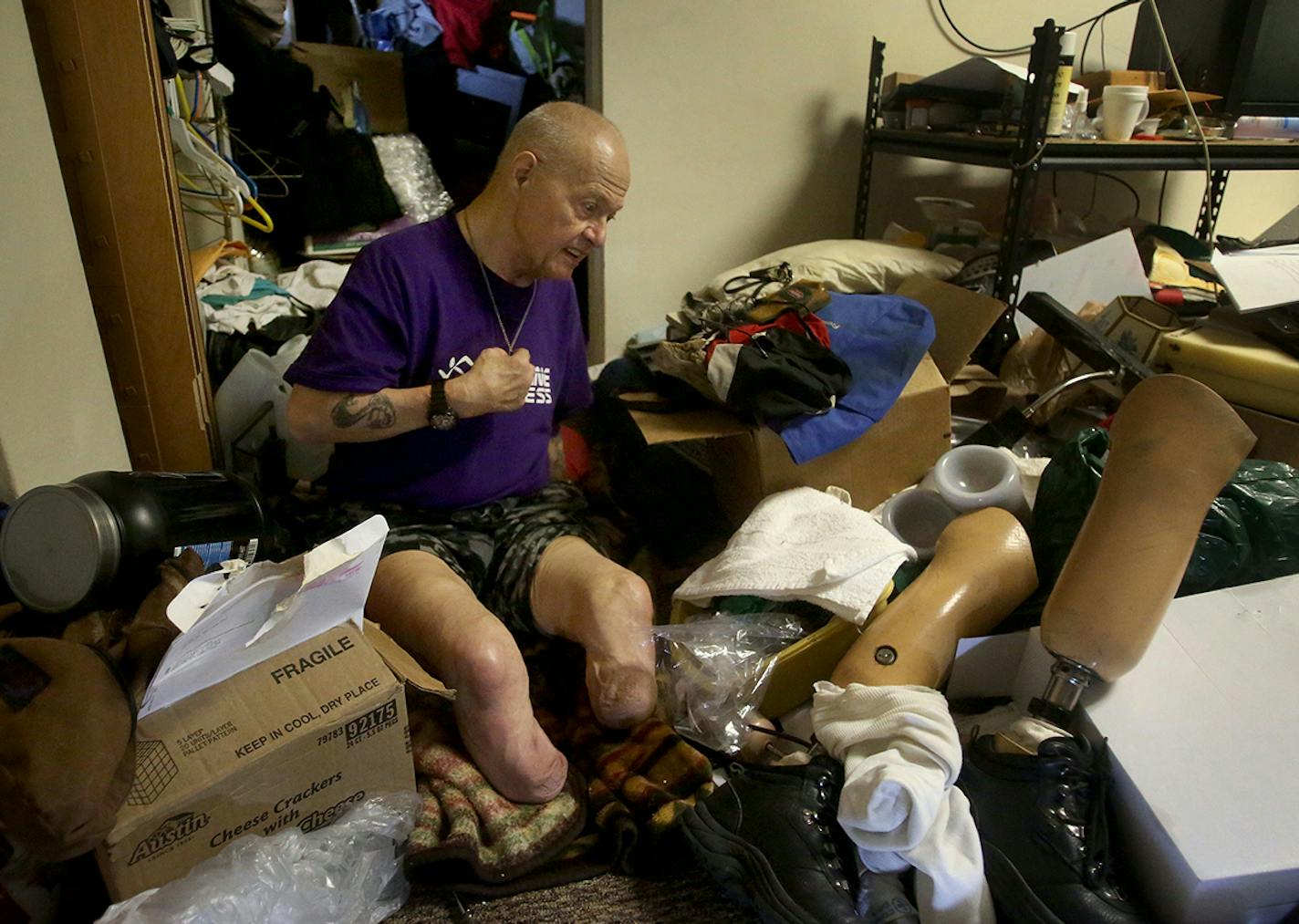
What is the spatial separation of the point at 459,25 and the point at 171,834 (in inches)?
115

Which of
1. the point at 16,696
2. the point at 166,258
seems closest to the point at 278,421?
the point at 166,258

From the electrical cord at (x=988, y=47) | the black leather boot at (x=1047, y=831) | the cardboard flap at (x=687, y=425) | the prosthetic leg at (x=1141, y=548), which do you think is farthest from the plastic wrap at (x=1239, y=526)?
the electrical cord at (x=988, y=47)

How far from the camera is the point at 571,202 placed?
1.24 meters

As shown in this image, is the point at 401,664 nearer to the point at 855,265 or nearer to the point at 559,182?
the point at 559,182

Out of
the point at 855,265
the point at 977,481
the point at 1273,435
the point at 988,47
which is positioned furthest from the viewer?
the point at 988,47

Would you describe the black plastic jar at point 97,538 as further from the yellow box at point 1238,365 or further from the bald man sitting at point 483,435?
the yellow box at point 1238,365

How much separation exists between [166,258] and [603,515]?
0.86 meters

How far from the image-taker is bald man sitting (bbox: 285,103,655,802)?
111 cm

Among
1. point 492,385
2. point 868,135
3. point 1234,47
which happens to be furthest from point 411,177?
point 1234,47

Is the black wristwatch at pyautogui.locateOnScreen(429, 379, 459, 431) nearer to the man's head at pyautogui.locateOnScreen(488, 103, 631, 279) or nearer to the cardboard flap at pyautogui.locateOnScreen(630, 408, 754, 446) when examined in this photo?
the man's head at pyautogui.locateOnScreen(488, 103, 631, 279)

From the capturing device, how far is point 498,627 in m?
1.13

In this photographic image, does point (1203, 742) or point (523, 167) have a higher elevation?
point (523, 167)

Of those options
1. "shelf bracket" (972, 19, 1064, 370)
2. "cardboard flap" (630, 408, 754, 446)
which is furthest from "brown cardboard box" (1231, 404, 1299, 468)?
"cardboard flap" (630, 408, 754, 446)

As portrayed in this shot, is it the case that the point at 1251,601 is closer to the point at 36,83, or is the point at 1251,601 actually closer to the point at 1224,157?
the point at 1224,157
